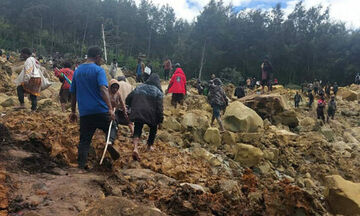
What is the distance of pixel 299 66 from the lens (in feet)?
126

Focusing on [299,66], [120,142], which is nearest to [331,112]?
[120,142]

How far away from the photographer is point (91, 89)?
363 centimetres

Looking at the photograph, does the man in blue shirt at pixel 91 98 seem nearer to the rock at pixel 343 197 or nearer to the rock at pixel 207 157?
the rock at pixel 207 157

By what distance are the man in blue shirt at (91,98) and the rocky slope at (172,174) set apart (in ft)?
1.37

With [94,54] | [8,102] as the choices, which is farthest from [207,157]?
[8,102]

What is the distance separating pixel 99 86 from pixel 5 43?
41.3 m

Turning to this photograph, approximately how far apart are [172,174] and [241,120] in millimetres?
4608

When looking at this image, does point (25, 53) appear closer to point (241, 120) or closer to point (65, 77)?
point (65, 77)

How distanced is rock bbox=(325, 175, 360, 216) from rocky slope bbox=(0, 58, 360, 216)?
0.04 ft

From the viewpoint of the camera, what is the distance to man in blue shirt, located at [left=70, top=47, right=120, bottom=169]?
3.60 metres

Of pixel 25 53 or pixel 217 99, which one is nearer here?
pixel 25 53

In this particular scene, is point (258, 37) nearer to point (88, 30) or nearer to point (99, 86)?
point (88, 30)

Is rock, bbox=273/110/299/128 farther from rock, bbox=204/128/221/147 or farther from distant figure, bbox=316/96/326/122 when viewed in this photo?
rock, bbox=204/128/221/147

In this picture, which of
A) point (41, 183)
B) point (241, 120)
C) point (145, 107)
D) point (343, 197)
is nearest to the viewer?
point (41, 183)
